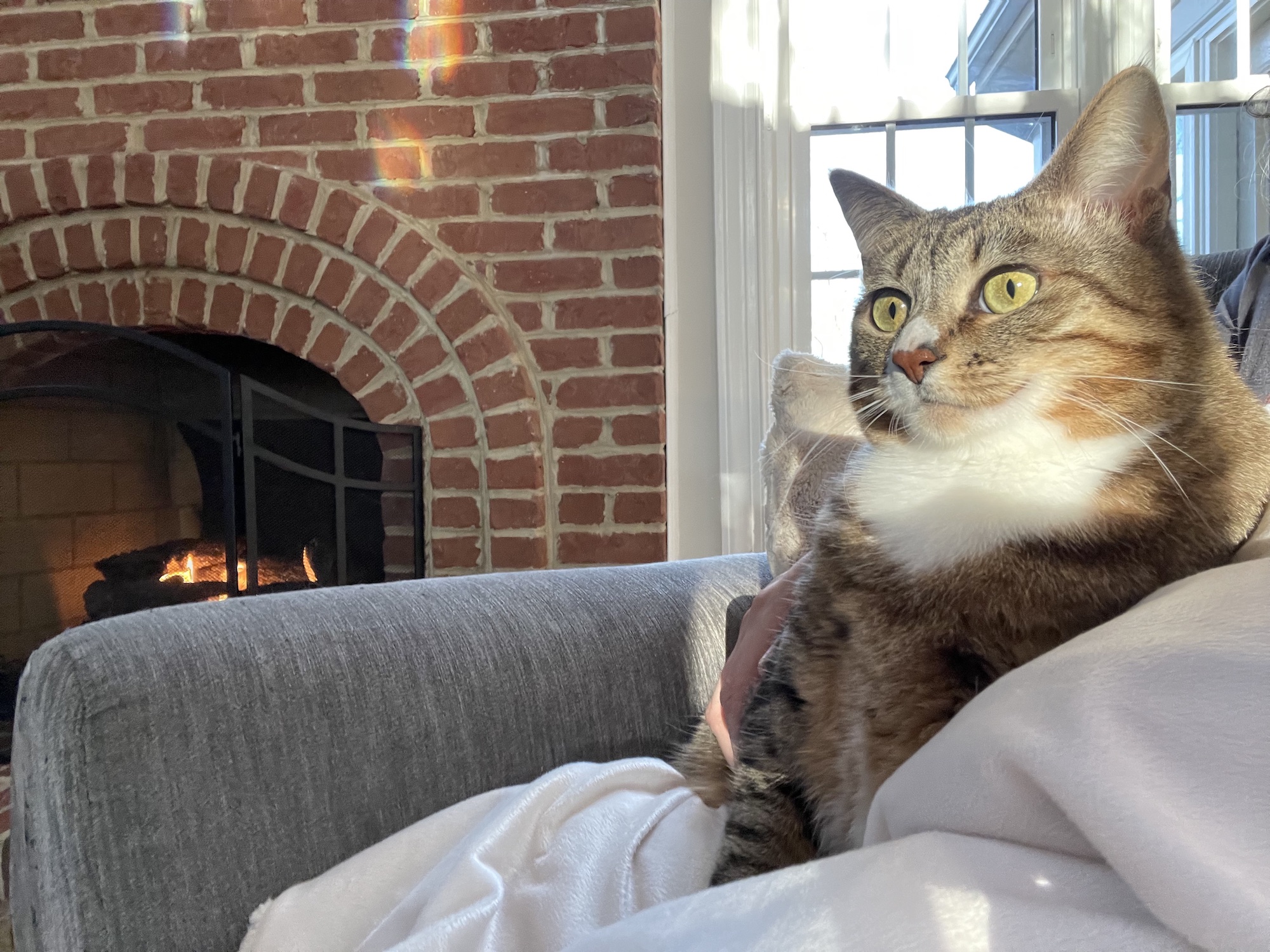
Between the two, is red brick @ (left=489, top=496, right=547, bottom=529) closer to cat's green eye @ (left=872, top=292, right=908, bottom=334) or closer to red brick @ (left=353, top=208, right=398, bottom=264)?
red brick @ (left=353, top=208, right=398, bottom=264)

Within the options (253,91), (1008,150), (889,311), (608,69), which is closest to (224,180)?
(253,91)

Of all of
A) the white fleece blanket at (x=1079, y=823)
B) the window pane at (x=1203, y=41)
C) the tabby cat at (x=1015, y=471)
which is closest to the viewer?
the white fleece blanket at (x=1079, y=823)

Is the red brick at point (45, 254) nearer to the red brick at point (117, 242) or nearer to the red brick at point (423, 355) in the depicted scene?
the red brick at point (117, 242)

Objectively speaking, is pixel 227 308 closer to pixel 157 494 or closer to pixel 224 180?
pixel 224 180

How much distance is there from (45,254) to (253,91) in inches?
24.9

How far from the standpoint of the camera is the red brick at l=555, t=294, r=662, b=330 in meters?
2.15

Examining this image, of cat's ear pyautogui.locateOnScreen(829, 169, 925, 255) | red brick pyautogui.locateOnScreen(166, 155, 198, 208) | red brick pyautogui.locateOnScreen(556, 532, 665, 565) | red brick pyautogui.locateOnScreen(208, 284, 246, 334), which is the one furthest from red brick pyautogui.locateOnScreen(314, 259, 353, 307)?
cat's ear pyautogui.locateOnScreen(829, 169, 925, 255)

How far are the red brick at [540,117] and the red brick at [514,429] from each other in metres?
0.64

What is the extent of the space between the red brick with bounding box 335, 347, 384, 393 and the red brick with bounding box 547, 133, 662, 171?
2.10 ft

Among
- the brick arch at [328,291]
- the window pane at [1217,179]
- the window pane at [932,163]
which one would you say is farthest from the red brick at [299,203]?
the window pane at [1217,179]

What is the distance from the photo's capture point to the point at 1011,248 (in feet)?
1.79

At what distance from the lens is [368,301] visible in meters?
2.19

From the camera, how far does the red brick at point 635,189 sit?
2123 mm

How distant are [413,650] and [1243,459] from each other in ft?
1.97
